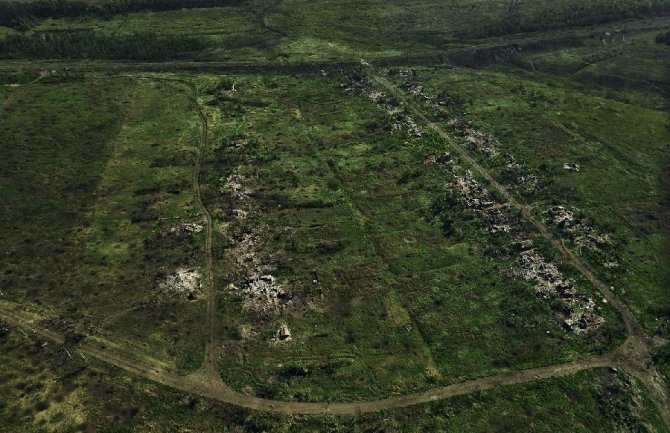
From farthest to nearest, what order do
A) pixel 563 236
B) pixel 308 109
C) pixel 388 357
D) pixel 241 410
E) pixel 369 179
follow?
pixel 308 109 → pixel 369 179 → pixel 563 236 → pixel 388 357 → pixel 241 410

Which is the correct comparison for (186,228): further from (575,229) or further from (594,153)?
(594,153)

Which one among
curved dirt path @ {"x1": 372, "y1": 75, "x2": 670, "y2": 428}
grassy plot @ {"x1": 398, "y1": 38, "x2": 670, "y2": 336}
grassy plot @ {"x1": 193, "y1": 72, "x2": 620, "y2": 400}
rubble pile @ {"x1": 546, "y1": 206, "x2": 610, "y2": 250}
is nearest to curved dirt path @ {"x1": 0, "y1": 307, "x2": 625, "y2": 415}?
grassy plot @ {"x1": 193, "y1": 72, "x2": 620, "y2": 400}

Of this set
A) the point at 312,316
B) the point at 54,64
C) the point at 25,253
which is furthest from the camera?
the point at 54,64

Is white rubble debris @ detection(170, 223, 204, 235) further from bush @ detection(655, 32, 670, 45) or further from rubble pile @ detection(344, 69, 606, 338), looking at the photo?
bush @ detection(655, 32, 670, 45)

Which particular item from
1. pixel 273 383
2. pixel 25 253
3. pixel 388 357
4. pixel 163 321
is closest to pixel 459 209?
pixel 388 357

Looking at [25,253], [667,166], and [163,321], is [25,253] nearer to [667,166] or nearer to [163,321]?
[163,321]

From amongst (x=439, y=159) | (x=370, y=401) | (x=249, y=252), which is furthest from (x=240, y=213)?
(x=439, y=159)

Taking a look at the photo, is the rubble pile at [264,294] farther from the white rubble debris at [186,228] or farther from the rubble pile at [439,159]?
the rubble pile at [439,159]
